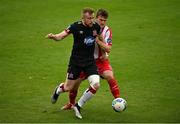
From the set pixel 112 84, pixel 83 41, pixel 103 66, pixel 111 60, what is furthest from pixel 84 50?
pixel 111 60

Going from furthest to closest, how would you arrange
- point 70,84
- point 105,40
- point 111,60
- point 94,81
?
point 111,60 < point 105,40 < point 70,84 < point 94,81

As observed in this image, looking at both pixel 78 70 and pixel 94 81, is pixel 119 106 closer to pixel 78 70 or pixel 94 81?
pixel 94 81

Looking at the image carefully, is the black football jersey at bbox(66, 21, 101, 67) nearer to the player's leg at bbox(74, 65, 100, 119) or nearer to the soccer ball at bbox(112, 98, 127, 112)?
the player's leg at bbox(74, 65, 100, 119)

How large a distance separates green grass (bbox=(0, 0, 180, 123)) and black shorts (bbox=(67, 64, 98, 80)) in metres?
0.86

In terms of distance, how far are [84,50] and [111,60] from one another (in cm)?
510

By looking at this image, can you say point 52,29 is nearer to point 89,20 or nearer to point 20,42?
point 20,42

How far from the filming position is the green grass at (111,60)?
421 inches

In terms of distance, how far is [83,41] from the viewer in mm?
10133

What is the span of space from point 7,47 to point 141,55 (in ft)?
14.9

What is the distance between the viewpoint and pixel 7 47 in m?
16.6

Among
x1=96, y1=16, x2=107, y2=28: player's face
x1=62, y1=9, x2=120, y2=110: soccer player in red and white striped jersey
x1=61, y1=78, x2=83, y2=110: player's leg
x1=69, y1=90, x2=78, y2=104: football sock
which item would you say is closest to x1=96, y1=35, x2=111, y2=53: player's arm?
x1=62, y1=9, x2=120, y2=110: soccer player in red and white striped jersey

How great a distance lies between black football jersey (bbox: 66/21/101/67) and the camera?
1009 cm

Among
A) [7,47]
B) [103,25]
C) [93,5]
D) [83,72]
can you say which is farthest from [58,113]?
[93,5]

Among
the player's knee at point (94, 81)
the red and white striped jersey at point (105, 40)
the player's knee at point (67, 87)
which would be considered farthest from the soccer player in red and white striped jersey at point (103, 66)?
the player's knee at point (94, 81)
